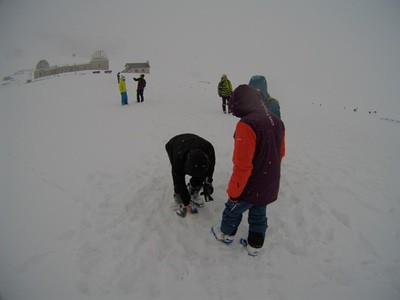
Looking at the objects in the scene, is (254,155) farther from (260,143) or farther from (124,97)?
(124,97)

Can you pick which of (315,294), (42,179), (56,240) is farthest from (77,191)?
(315,294)

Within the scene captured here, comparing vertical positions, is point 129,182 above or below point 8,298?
above

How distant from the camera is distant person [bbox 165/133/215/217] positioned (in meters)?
3.00

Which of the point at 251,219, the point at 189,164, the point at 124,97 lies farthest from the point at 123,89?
the point at 251,219

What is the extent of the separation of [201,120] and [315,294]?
7.66 m

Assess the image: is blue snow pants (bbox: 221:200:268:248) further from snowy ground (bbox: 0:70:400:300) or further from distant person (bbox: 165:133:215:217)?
distant person (bbox: 165:133:215:217)

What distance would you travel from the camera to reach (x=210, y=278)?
2941mm

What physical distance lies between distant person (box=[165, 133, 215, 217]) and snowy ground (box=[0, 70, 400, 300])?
410 millimetres

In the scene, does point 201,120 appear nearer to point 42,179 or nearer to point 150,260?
point 42,179

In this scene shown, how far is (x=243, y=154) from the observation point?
2590 mm

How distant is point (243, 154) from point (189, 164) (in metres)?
0.77

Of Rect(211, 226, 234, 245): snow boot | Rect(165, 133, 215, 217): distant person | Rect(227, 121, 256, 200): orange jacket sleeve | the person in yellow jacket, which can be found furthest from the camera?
the person in yellow jacket

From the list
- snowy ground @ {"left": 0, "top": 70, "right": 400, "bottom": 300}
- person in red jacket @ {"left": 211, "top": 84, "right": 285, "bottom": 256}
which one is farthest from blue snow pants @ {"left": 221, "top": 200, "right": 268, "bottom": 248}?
snowy ground @ {"left": 0, "top": 70, "right": 400, "bottom": 300}

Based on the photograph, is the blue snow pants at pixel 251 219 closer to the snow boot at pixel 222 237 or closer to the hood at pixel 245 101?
the snow boot at pixel 222 237
